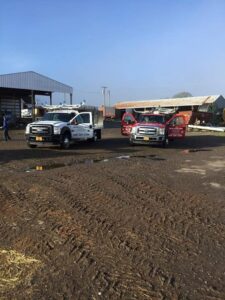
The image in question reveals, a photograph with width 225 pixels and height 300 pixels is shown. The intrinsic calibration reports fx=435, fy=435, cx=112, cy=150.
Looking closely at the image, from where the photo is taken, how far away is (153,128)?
2361 centimetres

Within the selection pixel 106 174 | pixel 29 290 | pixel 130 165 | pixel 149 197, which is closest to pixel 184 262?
pixel 29 290

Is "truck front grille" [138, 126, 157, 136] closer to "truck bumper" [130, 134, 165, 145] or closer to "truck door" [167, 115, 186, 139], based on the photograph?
"truck bumper" [130, 134, 165, 145]

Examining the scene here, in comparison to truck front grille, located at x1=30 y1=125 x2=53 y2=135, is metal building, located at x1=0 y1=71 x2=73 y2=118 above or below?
above

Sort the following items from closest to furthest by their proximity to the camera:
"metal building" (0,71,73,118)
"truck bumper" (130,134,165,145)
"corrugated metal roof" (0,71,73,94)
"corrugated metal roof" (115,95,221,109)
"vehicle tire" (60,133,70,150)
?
"vehicle tire" (60,133,70,150) → "truck bumper" (130,134,165,145) → "corrugated metal roof" (0,71,73,94) → "metal building" (0,71,73,118) → "corrugated metal roof" (115,95,221,109)

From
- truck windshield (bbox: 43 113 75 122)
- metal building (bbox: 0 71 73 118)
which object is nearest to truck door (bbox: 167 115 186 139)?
truck windshield (bbox: 43 113 75 122)

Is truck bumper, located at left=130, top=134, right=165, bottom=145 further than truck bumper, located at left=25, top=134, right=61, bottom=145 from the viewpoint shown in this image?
Yes

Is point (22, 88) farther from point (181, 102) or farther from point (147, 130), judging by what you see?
point (181, 102)

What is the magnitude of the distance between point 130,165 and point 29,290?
10959 mm

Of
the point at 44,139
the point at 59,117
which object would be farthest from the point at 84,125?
the point at 44,139

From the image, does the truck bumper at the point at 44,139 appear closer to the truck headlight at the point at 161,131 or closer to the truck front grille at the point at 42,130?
the truck front grille at the point at 42,130

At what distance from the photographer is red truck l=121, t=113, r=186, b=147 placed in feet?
77.3

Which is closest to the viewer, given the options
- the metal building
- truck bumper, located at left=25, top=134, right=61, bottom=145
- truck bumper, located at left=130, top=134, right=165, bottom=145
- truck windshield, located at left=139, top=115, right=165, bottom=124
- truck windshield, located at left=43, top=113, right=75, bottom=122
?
truck bumper, located at left=25, top=134, right=61, bottom=145

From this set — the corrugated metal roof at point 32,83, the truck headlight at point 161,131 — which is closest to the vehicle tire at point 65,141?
the truck headlight at point 161,131

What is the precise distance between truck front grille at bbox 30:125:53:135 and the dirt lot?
7945 mm
